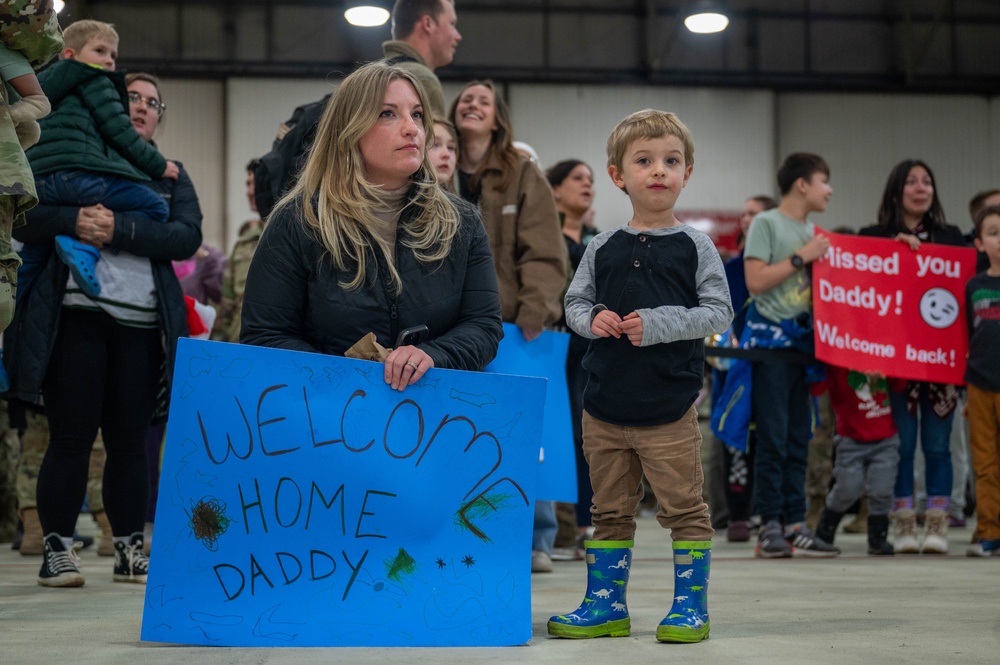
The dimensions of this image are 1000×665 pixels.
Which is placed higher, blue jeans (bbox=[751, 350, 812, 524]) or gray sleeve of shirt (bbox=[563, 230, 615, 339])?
gray sleeve of shirt (bbox=[563, 230, 615, 339])

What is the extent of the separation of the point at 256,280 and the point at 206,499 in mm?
491

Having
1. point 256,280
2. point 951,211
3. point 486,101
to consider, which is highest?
point 951,211

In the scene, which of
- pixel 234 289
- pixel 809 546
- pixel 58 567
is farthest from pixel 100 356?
pixel 809 546

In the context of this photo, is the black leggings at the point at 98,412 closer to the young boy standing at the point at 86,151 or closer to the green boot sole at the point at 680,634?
the young boy standing at the point at 86,151

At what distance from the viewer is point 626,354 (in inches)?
101

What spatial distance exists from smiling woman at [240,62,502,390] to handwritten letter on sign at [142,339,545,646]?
0.48ft

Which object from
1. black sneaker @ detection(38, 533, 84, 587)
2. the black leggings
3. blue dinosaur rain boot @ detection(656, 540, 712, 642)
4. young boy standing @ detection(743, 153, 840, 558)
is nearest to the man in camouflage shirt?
the black leggings

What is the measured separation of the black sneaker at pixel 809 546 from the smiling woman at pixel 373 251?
2.38 meters

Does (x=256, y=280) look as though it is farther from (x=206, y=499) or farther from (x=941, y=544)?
(x=941, y=544)

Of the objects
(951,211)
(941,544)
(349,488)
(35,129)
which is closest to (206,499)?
(349,488)

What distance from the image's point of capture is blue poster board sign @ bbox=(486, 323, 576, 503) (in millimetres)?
3758

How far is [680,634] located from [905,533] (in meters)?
2.77

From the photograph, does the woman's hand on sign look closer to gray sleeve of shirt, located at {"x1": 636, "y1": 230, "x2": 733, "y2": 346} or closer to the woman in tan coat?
gray sleeve of shirt, located at {"x1": 636, "y1": 230, "x2": 733, "y2": 346}

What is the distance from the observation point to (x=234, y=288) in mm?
5344
